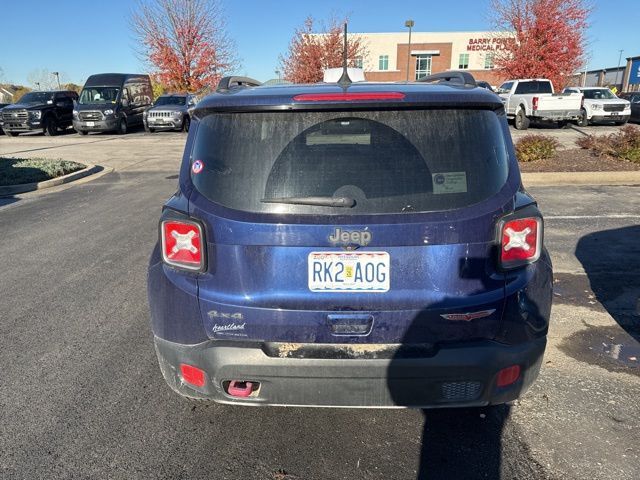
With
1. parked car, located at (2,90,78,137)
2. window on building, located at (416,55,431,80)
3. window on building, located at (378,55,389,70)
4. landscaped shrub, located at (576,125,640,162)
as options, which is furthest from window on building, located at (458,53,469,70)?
landscaped shrub, located at (576,125,640,162)

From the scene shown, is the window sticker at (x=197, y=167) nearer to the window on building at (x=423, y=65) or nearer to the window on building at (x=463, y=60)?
the window on building at (x=423, y=65)

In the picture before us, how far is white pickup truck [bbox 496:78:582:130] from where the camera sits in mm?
19891

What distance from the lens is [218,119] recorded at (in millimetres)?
2361

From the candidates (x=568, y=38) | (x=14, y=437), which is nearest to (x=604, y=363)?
(x=14, y=437)

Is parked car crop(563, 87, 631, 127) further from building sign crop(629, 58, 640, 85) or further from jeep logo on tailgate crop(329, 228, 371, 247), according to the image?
building sign crop(629, 58, 640, 85)

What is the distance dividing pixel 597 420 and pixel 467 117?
1875 mm

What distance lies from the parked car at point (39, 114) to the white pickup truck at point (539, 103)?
21.0 meters

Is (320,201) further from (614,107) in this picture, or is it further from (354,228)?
(614,107)

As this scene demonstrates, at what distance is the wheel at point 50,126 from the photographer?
2388 centimetres

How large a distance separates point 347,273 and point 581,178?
9.98 m

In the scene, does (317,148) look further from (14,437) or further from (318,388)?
(14,437)

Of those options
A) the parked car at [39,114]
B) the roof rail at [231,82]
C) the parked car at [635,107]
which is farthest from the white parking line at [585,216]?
the parked car at [39,114]

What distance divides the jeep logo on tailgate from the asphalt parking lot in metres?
1.15

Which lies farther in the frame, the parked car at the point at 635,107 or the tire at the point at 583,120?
the parked car at the point at 635,107
